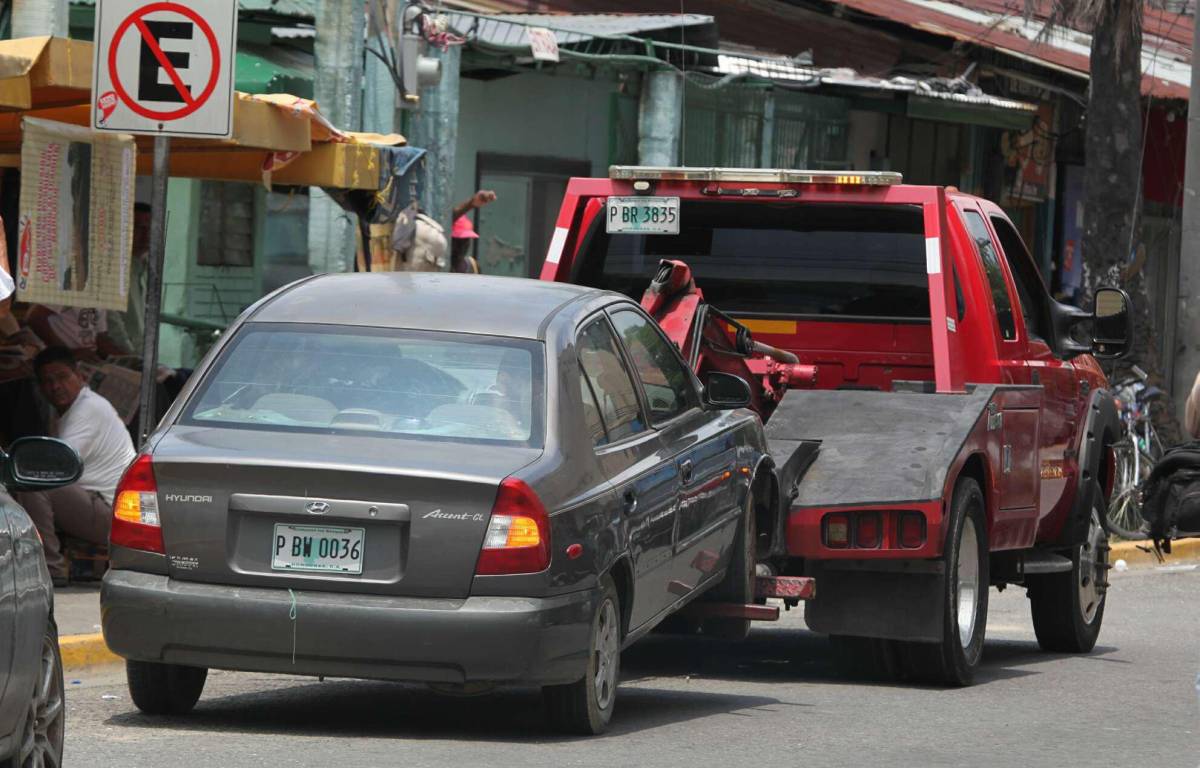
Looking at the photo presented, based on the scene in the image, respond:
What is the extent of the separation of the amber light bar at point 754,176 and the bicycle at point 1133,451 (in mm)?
8111

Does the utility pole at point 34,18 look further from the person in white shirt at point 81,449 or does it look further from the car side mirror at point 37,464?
the car side mirror at point 37,464

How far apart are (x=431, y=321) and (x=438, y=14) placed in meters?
9.53

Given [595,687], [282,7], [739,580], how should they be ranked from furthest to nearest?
[282,7] → [739,580] → [595,687]

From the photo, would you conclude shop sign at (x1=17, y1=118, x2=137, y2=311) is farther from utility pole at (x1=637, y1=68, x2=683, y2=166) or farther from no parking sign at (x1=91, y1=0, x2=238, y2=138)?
utility pole at (x1=637, y1=68, x2=683, y2=166)

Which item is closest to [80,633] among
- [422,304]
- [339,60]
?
[422,304]

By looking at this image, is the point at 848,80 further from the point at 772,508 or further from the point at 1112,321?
the point at 772,508

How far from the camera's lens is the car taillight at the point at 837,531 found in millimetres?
9742

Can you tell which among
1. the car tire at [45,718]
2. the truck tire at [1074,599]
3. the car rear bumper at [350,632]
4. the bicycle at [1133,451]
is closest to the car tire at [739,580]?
the car rear bumper at [350,632]

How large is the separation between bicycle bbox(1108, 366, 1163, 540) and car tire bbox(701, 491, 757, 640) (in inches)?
357

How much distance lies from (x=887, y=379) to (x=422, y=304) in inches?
140

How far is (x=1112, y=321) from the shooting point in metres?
11.7

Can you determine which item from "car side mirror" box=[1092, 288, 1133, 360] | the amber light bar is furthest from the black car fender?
"car side mirror" box=[1092, 288, 1133, 360]

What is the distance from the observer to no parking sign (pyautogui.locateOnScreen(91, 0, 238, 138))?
1009 cm

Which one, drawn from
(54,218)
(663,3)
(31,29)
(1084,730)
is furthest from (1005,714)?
(663,3)
